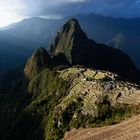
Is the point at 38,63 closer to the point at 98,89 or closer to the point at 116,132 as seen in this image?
the point at 98,89

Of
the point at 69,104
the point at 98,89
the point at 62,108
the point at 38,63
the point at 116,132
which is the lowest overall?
the point at 38,63

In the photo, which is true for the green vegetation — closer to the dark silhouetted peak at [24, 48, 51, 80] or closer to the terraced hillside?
the terraced hillside

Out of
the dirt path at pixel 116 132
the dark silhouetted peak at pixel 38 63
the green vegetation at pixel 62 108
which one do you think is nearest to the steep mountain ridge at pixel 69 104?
the green vegetation at pixel 62 108

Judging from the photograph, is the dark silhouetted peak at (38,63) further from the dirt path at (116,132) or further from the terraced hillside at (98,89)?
the dirt path at (116,132)

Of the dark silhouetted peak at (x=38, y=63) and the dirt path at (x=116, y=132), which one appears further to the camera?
the dark silhouetted peak at (x=38, y=63)

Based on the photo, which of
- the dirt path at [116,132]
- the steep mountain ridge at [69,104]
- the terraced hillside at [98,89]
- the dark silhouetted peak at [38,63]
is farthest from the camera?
the dark silhouetted peak at [38,63]

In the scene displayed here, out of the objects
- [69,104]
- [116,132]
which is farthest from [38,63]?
[116,132]

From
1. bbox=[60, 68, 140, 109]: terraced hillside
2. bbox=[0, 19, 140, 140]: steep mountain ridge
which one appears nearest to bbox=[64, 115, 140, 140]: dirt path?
bbox=[0, 19, 140, 140]: steep mountain ridge

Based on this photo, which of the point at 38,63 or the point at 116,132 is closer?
the point at 116,132

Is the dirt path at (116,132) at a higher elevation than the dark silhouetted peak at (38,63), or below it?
higher
